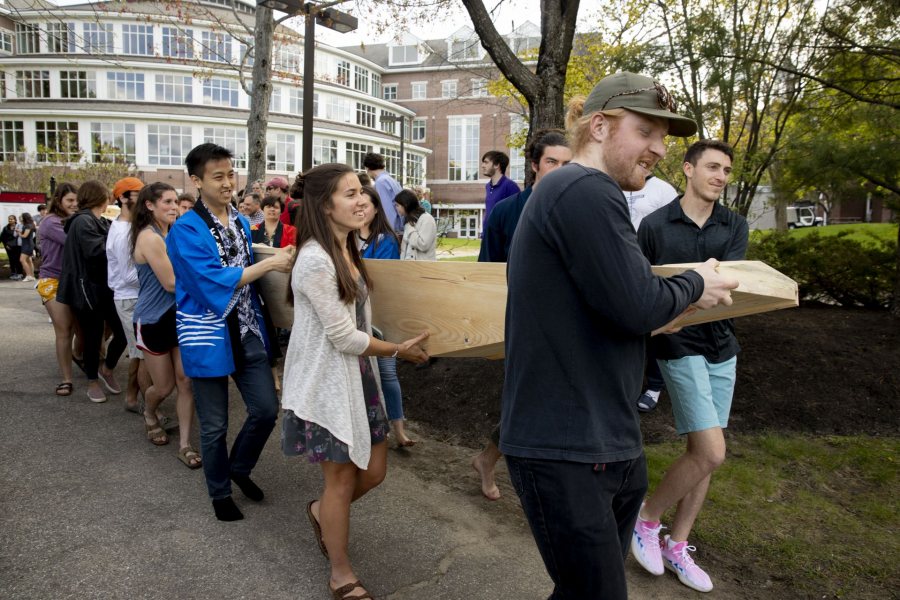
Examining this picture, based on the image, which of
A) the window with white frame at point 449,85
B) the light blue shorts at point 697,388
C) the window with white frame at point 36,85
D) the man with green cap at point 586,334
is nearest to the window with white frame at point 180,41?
the window with white frame at point 36,85

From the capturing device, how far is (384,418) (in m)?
3.13

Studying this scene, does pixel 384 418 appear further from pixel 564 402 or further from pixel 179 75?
pixel 179 75

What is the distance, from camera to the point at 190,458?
15.5 ft

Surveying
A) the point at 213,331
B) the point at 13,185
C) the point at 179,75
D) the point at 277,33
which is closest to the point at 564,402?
the point at 213,331

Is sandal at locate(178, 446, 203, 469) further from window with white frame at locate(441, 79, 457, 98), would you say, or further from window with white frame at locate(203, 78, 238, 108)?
window with white frame at locate(441, 79, 457, 98)

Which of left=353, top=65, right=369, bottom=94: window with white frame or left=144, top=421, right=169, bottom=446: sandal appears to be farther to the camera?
left=353, top=65, right=369, bottom=94: window with white frame

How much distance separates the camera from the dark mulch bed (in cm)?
530

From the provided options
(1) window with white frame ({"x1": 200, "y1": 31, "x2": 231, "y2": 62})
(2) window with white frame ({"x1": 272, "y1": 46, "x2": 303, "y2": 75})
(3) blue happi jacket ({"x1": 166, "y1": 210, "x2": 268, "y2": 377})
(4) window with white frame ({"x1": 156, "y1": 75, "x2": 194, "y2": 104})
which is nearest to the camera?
(3) blue happi jacket ({"x1": 166, "y1": 210, "x2": 268, "y2": 377})

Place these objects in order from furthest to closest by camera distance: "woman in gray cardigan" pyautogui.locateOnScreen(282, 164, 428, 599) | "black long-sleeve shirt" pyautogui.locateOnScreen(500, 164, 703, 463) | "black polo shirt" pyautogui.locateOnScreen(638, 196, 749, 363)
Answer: "black polo shirt" pyautogui.locateOnScreen(638, 196, 749, 363) < "woman in gray cardigan" pyautogui.locateOnScreen(282, 164, 428, 599) < "black long-sleeve shirt" pyautogui.locateOnScreen(500, 164, 703, 463)

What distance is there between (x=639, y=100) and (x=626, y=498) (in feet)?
3.82

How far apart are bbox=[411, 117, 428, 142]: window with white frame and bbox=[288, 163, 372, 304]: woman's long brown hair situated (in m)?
62.8

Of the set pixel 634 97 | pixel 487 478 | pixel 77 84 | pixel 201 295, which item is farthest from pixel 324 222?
pixel 77 84

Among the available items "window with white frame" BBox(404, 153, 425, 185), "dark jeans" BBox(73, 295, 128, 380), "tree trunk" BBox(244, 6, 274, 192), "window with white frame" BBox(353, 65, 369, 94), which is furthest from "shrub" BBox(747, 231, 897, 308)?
"window with white frame" BBox(353, 65, 369, 94)

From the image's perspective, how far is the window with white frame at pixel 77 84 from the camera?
4919 cm
